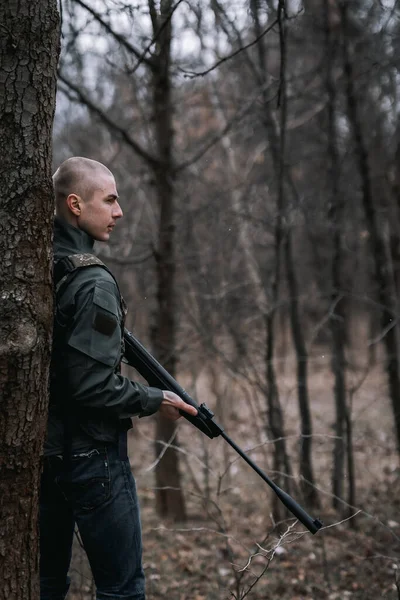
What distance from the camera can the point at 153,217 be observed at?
10453 millimetres

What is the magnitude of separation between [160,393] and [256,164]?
11.4m

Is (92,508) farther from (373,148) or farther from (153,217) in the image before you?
(373,148)

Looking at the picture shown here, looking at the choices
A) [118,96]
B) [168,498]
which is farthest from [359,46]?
[168,498]

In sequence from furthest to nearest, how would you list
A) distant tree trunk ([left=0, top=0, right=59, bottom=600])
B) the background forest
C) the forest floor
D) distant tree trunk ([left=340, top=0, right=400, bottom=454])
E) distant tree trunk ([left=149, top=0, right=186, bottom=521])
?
distant tree trunk ([left=340, top=0, right=400, bottom=454])
distant tree trunk ([left=149, top=0, right=186, bottom=521])
the background forest
the forest floor
distant tree trunk ([left=0, top=0, right=59, bottom=600])

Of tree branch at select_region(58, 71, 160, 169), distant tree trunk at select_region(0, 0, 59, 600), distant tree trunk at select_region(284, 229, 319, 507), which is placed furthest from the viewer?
distant tree trunk at select_region(284, 229, 319, 507)

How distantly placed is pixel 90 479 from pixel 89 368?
16.7 inches

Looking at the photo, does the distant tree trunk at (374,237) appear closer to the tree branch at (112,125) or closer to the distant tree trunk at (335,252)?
the distant tree trunk at (335,252)

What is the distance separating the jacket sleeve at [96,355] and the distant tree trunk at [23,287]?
12cm

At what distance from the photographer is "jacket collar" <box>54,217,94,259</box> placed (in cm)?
224

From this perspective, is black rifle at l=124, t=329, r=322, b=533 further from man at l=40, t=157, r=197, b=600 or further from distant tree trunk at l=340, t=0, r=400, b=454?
distant tree trunk at l=340, t=0, r=400, b=454

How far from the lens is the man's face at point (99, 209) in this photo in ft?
7.42

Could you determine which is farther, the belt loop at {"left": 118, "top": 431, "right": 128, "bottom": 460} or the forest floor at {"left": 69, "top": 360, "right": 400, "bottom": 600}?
the forest floor at {"left": 69, "top": 360, "right": 400, "bottom": 600}

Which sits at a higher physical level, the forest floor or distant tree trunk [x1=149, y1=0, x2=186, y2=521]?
distant tree trunk [x1=149, y1=0, x2=186, y2=521]

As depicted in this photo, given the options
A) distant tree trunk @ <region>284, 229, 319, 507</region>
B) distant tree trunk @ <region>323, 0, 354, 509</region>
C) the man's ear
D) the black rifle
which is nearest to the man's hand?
the black rifle
